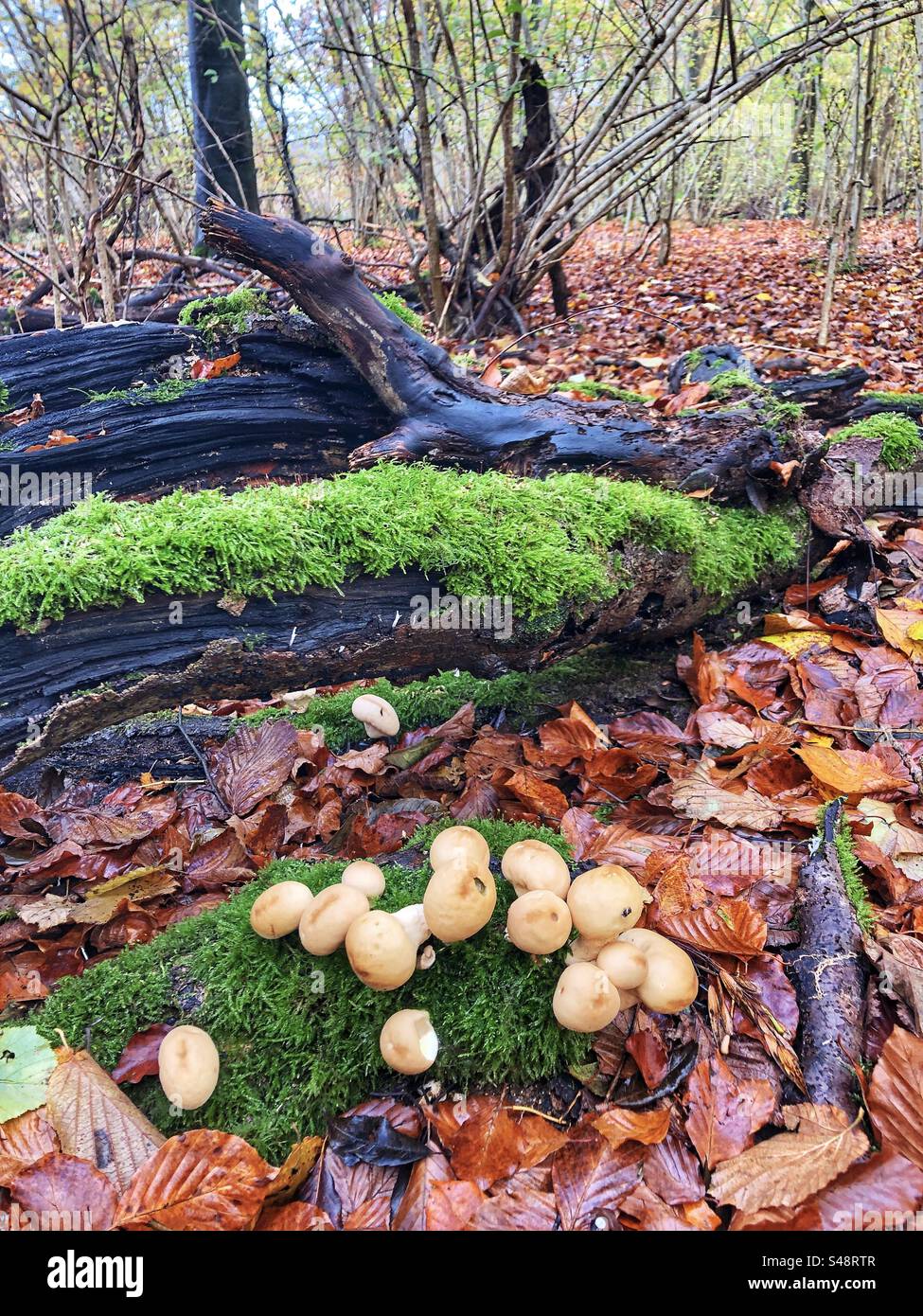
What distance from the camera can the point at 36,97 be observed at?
6586 millimetres

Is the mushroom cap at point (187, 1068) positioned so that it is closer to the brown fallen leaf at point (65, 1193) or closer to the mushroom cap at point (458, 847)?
the brown fallen leaf at point (65, 1193)

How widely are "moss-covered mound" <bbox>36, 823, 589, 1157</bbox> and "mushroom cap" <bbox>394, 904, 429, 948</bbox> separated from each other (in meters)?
0.10

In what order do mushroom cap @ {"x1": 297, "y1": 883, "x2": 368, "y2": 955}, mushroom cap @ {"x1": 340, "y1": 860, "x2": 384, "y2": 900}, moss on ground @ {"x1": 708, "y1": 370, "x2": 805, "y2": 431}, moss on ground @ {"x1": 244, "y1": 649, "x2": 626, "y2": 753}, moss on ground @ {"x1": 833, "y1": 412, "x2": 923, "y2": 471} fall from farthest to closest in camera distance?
moss on ground @ {"x1": 833, "y1": 412, "x2": 923, "y2": 471}, moss on ground @ {"x1": 708, "y1": 370, "x2": 805, "y2": 431}, moss on ground @ {"x1": 244, "y1": 649, "x2": 626, "y2": 753}, mushroom cap @ {"x1": 340, "y1": 860, "x2": 384, "y2": 900}, mushroom cap @ {"x1": 297, "y1": 883, "x2": 368, "y2": 955}

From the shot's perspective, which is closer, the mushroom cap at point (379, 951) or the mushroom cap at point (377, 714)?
the mushroom cap at point (379, 951)

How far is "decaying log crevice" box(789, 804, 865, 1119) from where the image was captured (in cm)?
187

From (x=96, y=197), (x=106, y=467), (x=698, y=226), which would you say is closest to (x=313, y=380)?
(x=106, y=467)

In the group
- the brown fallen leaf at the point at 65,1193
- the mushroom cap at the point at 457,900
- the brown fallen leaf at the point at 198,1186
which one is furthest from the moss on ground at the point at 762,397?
the brown fallen leaf at the point at 65,1193

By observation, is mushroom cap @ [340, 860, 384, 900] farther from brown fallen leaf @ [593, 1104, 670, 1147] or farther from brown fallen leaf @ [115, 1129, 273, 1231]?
brown fallen leaf @ [593, 1104, 670, 1147]

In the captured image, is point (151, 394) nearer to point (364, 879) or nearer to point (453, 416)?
point (453, 416)

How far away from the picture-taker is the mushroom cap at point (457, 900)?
1.94 m

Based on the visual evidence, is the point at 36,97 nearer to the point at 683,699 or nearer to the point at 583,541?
the point at 583,541

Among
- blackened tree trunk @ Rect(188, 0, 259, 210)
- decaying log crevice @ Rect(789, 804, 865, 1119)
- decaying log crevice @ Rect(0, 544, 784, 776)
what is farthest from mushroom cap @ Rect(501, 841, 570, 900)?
blackened tree trunk @ Rect(188, 0, 259, 210)

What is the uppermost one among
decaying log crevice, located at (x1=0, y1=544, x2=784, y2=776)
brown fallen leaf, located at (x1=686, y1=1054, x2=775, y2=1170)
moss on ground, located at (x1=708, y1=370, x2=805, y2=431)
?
moss on ground, located at (x1=708, y1=370, x2=805, y2=431)

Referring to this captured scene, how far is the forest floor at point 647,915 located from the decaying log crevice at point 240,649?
1.84 feet
